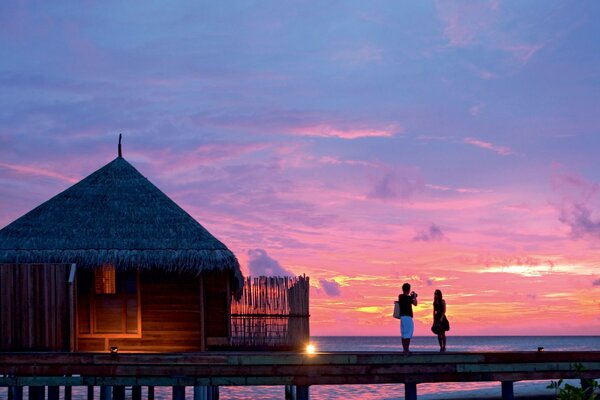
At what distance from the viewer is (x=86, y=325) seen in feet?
69.7

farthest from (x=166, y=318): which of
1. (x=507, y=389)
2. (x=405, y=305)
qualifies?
(x=507, y=389)

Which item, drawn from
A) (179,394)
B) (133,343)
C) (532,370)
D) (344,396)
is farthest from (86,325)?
(344,396)

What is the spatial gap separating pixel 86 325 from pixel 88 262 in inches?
76.6

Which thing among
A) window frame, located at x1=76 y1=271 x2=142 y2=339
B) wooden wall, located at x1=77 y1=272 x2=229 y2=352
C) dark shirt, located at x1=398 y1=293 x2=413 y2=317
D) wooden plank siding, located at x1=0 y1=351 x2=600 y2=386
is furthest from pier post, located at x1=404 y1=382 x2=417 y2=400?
window frame, located at x1=76 y1=271 x2=142 y2=339

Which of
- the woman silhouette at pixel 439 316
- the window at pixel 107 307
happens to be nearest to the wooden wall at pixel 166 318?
the window at pixel 107 307

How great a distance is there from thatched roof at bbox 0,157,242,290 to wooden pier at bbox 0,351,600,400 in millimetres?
4746

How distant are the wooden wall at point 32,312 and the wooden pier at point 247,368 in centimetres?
229

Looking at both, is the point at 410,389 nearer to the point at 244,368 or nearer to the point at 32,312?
the point at 244,368

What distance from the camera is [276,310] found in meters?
25.4

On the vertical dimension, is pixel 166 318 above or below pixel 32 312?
below

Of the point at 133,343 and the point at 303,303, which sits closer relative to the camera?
the point at 133,343

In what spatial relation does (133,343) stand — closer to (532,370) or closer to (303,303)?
(303,303)

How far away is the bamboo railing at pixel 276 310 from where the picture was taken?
996 inches

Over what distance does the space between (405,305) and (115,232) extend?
7914 millimetres
